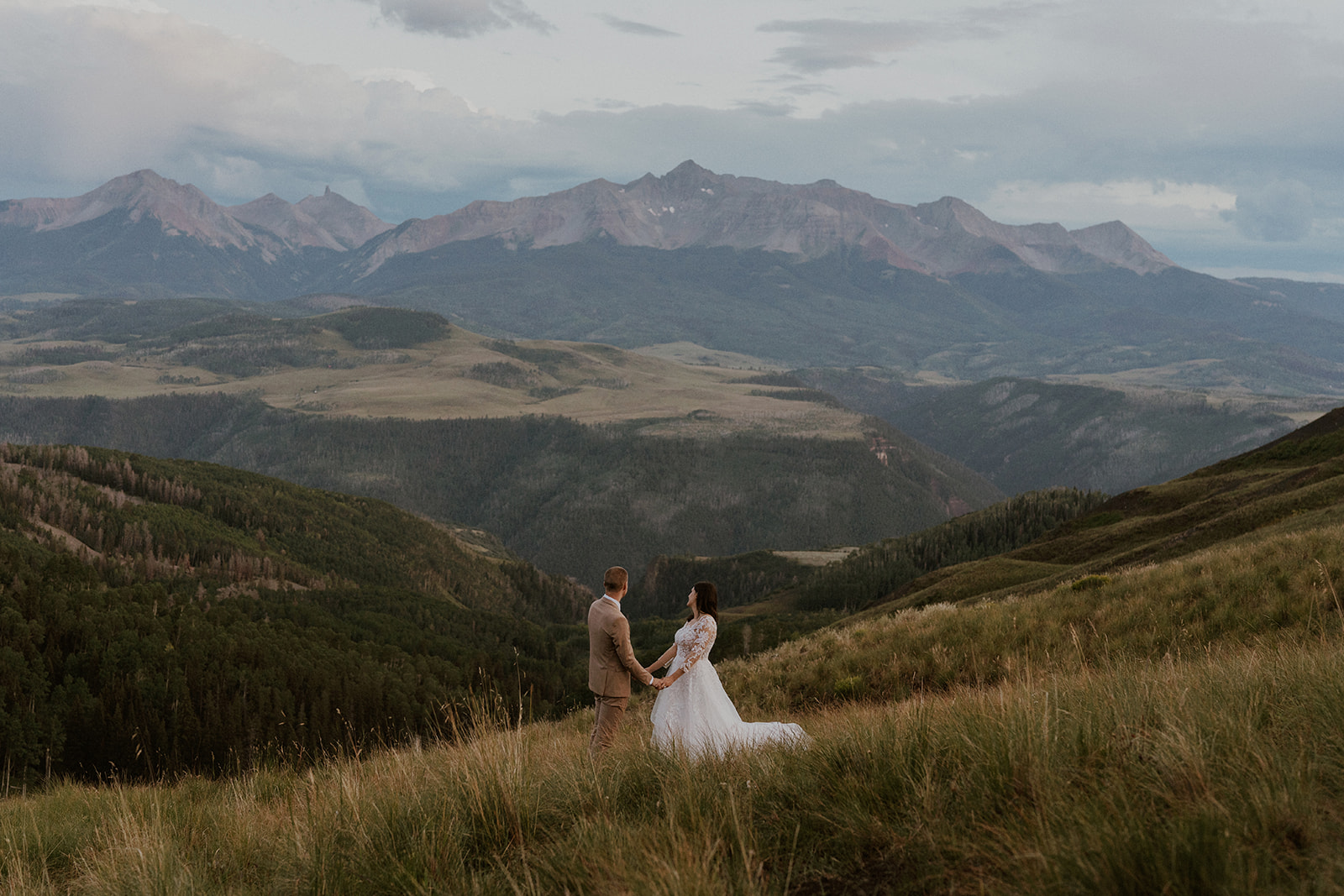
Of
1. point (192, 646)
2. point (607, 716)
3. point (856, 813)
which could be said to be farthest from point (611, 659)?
point (192, 646)

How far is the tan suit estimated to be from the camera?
13.3 m

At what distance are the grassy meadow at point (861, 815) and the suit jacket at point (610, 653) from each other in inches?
82.6

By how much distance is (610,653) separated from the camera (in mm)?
13633

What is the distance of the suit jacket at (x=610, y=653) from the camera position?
1333cm

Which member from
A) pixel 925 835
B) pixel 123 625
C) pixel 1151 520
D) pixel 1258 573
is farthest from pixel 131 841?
pixel 123 625

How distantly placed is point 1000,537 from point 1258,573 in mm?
160233

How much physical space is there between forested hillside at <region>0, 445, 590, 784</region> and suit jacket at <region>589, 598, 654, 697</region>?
29953 mm

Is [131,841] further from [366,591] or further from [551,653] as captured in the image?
[366,591]

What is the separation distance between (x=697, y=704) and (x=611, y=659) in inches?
60.5

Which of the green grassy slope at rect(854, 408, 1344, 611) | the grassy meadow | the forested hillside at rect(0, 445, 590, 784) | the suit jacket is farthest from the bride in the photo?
the forested hillside at rect(0, 445, 590, 784)

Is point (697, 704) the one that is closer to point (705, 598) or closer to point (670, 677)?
point (670, 677)

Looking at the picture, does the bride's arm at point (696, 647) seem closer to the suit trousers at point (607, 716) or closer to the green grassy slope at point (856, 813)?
the suit trousers at point (607, 716)

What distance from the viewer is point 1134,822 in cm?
527

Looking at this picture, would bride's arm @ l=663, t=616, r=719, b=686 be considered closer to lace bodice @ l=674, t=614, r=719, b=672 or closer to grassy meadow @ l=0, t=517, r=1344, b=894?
lace bodice @ l=674, t=614, r=719, b=672
